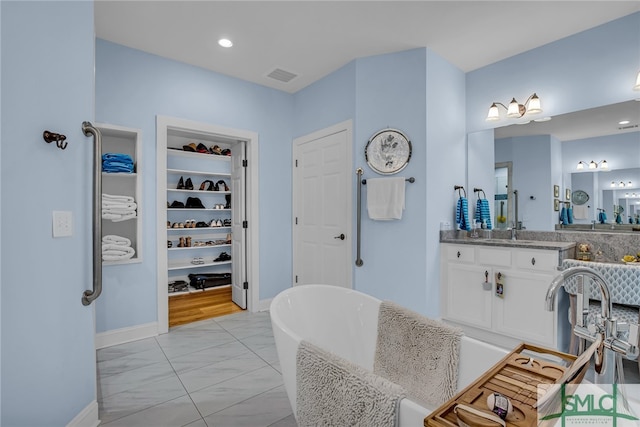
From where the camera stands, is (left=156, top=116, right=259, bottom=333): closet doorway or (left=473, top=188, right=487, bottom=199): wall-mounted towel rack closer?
(left=156, top=116, right=259, bottom=333): closet doorway

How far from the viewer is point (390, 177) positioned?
295 cm

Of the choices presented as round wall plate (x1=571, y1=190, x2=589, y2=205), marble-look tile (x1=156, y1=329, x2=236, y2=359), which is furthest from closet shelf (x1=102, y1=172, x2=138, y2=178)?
round wall plate (x1=571, y1=190, x2=589, y2=205)

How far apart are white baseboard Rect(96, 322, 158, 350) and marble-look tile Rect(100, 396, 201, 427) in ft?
3.89

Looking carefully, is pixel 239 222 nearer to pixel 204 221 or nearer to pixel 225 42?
pixel 204 221

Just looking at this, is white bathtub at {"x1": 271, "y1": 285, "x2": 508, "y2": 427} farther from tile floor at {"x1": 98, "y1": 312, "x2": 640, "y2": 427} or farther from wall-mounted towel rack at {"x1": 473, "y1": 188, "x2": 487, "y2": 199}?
wall-mounted towel rack at {"x1": 473, "y1": 188, "x2": 487, "y2": 199}

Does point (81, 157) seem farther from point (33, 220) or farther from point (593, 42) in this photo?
point (593, 42)

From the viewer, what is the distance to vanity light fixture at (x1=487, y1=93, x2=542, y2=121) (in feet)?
9.02

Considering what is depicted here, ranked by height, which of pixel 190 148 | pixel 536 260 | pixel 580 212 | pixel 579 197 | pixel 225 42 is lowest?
pixel 536 260

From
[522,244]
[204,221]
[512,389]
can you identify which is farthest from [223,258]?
[512,389]

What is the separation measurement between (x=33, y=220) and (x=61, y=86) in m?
0.65

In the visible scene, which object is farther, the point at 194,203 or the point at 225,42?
the point at 194,203

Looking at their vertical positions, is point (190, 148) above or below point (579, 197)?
above

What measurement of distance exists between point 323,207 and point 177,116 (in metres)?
1.74

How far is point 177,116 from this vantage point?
309 cm
